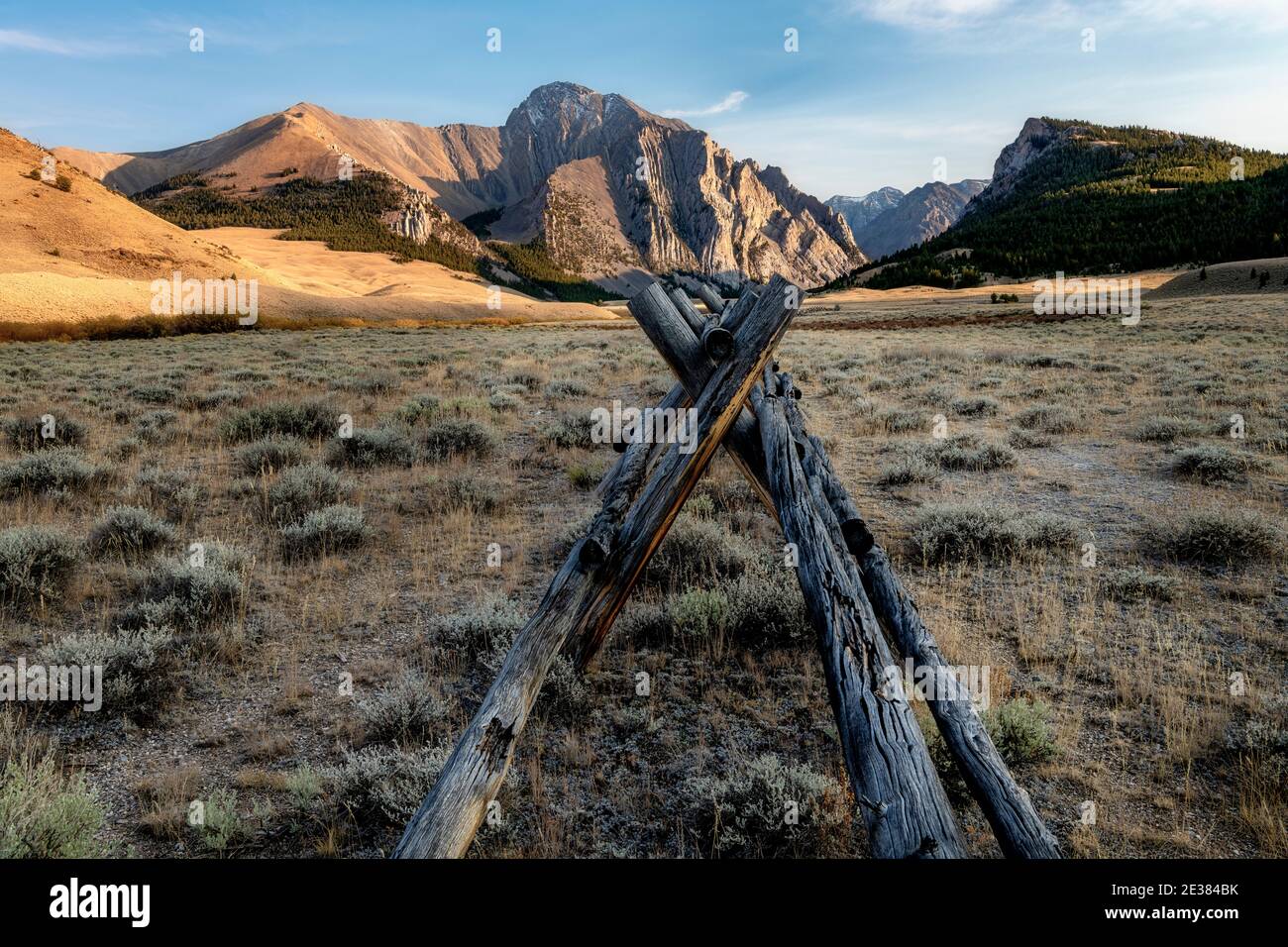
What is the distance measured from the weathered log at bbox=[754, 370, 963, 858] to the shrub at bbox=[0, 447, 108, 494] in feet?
29.6

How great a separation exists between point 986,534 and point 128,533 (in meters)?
8.67

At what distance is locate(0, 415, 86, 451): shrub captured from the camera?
32.8 ft

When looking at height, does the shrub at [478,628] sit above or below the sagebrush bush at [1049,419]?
below

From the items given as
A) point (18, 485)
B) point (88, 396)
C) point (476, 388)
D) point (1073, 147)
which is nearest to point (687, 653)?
point (18, 485)

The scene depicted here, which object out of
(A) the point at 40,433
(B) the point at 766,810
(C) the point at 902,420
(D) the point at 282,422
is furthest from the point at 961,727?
(A) the point at 40,433

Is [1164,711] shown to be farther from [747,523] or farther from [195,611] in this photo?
[195,611]

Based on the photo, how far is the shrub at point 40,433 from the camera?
9.98 metres

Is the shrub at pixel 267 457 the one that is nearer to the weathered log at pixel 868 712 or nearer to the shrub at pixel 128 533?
the shrub at pixel 128 533

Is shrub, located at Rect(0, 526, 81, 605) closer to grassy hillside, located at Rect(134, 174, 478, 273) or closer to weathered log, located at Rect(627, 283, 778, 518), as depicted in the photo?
weathered log, located at Rect(627, 283, 778, 518)

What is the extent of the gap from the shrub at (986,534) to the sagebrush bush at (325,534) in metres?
5.84

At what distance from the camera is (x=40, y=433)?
10281mm

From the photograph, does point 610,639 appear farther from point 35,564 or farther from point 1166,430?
point 1166,430

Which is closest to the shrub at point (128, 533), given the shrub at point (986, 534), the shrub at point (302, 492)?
the shrub at point (302, 492)

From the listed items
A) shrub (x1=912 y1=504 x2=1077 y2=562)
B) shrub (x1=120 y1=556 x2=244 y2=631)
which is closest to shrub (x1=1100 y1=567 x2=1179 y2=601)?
shrub (x1=912 y1=504 x2=1077 y2=562)
